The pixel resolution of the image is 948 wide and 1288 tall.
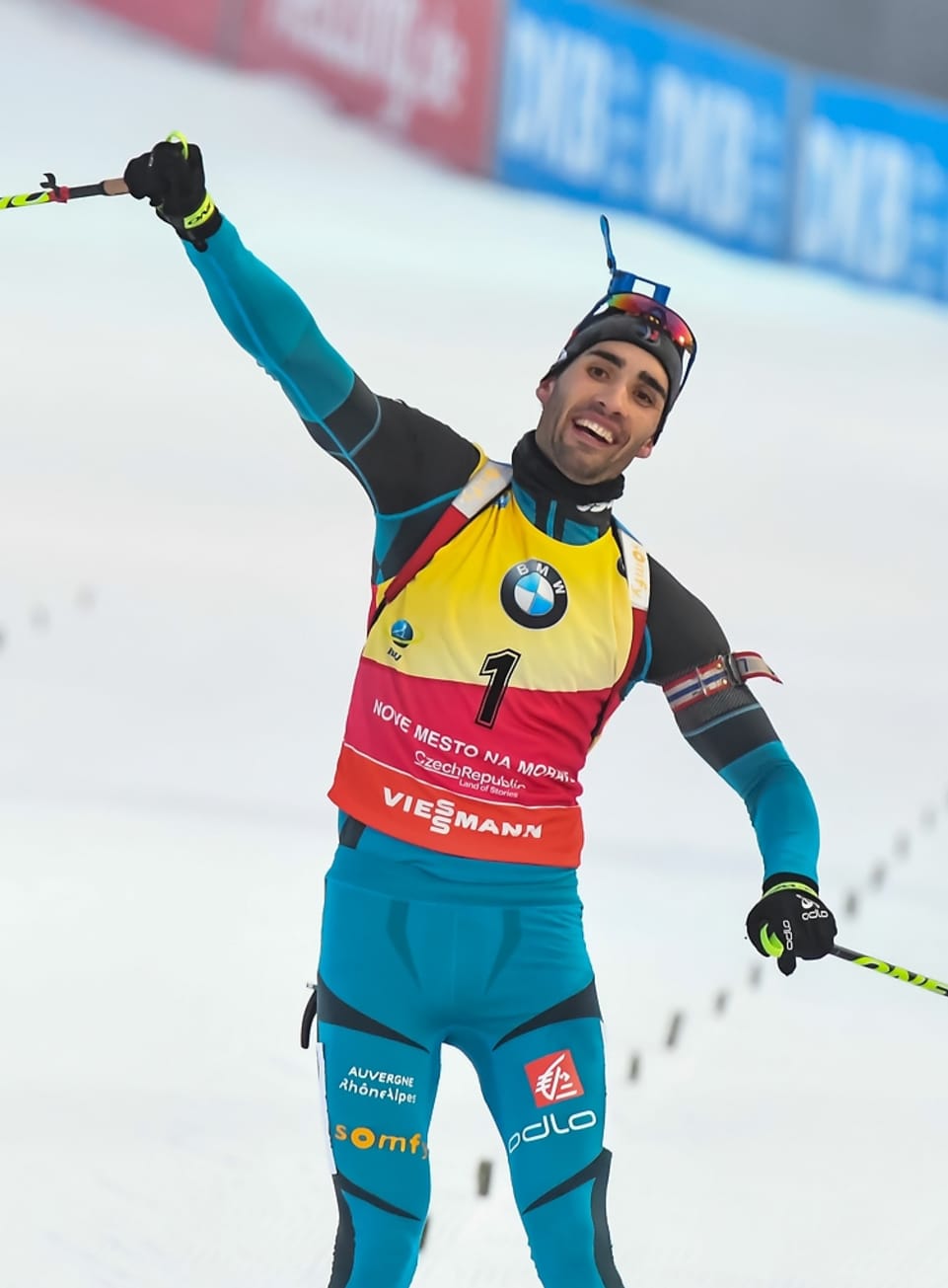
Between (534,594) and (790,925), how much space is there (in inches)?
24.1

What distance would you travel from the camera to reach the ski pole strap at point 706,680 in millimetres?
3012

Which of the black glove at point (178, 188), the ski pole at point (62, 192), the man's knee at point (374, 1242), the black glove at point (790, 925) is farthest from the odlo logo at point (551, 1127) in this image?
the ski pole at point (62, 192)

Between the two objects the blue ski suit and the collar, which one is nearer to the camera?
the blue ski suit

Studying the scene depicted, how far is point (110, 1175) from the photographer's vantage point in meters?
3.85

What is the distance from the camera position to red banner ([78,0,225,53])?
15.8 meters

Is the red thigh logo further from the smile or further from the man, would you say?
the smile

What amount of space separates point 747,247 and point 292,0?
14.5 ft

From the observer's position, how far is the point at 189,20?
15.9m

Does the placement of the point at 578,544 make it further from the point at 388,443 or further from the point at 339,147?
the point at 339,147

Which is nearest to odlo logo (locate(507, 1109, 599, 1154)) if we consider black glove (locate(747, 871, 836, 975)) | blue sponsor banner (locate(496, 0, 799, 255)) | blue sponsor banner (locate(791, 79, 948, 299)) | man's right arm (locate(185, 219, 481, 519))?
black glove (locate(747, 871, 836, 975))

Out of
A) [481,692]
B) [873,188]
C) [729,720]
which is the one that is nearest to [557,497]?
[481,692]

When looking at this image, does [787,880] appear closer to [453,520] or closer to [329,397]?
[453,520]

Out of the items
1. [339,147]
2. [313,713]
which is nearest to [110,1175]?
[313,713]

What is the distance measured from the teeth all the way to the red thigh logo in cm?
91
